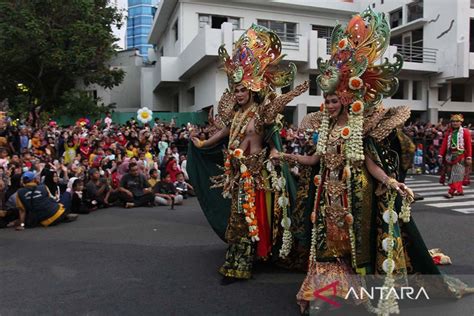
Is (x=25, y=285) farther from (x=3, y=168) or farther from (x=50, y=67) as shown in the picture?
(x=50, y=67)

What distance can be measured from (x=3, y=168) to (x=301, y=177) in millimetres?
6483

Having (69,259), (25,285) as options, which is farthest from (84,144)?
(25,285)

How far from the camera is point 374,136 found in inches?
131

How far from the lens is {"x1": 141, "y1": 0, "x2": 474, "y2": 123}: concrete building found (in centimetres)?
1831

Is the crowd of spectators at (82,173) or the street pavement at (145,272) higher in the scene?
the crowd of spectators at (82,173)

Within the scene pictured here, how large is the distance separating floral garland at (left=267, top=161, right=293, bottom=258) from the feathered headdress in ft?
3.66

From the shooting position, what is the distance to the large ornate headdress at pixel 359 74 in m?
3.38

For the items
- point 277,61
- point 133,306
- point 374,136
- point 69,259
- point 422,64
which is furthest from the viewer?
point 422,64

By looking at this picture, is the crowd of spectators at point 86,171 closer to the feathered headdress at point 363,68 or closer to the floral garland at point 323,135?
the floral garland at point 323,135

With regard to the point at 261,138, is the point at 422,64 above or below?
above

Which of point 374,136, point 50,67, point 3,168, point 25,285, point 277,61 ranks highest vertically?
point 50,67

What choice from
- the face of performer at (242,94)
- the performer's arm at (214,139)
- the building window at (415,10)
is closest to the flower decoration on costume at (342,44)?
the face of performer at (242,94)

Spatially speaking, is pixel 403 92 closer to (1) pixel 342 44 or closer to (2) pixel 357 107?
(1) pixel 342 44

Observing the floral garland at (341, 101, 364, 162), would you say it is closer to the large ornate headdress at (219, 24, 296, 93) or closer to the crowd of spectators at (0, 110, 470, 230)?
the large ornate headdress at (219, 24, 296, 93)
